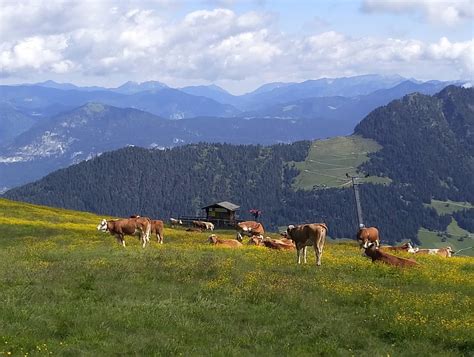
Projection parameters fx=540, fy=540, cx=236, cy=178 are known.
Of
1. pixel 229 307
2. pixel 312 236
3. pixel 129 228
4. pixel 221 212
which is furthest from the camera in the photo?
pixel 221 212

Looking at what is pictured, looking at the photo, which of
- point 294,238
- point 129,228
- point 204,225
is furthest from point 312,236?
point 204,225

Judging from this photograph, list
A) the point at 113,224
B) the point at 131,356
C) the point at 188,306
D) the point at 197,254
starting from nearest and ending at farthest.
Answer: the point at 131,356
the point at 188,306
the point at 197,254
the point at 113,224

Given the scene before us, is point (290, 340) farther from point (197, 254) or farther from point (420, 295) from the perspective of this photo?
point (197, 254)

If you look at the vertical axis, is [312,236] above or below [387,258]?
above

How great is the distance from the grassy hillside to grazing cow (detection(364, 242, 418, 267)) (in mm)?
988

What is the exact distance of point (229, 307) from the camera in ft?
62.6

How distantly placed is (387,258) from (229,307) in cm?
1181

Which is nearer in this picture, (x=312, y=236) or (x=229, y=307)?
(x=229, y=307)

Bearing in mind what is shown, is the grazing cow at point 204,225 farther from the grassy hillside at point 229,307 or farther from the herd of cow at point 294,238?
the grassy hillside at point 229,307

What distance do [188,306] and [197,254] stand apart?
1165 cm

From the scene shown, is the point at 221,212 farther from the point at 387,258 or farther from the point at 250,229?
the point at 387,258

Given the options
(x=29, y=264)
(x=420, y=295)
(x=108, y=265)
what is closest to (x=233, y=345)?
(x=420, y=295)

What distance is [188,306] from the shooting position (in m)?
19.1

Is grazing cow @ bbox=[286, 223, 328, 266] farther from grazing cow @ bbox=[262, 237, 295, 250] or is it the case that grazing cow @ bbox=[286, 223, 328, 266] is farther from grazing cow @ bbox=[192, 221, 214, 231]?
grazing cow @ bbox=[192, 221, 214, 231]
